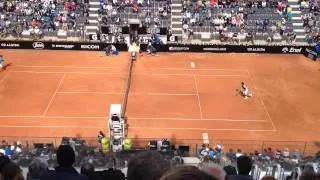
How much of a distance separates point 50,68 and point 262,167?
21.3 meters

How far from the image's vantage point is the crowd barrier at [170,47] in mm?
39375

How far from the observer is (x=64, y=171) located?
6176 millimetres

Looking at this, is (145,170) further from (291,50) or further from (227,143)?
(291,50)

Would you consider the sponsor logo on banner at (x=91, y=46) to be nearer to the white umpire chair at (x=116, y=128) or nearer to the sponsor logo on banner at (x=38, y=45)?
the sponsor logo on banner at (x=38, y=45)

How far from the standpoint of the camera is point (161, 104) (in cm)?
3017

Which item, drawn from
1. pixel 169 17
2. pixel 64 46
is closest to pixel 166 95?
pixel 64 46

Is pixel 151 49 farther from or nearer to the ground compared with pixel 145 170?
nearer to the ground

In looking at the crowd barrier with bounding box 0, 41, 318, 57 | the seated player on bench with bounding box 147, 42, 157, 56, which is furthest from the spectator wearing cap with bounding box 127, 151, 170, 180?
the crowd barrier with bounding box 0, 41, 318, 57

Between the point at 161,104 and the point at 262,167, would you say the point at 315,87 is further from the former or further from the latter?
the point at 262,167

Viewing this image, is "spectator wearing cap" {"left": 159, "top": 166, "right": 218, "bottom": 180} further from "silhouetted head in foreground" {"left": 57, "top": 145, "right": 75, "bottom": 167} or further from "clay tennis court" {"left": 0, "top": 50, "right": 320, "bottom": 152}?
"clay tennis court" {"left": 0, "top": 50, "right": 320, "bottom": 152}

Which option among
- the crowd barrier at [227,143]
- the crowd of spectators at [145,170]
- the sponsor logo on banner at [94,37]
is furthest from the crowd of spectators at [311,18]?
the crowd of spectators at [145,170]

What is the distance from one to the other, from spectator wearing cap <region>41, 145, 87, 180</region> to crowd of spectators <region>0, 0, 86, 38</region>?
3541cm

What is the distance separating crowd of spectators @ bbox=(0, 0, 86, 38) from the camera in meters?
41.4

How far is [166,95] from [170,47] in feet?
30.4
